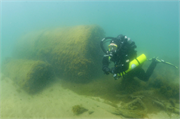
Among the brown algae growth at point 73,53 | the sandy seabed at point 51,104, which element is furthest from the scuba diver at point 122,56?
the brown algae growth at point 73,53

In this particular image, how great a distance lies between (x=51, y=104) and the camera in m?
4.64

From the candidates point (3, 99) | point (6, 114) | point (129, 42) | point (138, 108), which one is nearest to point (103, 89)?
point (138, 108)

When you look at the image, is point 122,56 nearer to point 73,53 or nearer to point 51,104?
point 73,53

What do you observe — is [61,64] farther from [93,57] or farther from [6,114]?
[6,114]

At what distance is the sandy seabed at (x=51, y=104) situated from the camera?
3.70 m

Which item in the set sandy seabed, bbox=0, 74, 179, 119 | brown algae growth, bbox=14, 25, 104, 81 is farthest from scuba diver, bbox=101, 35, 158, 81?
brown algae growth, bbox=14, 25, 104, 81

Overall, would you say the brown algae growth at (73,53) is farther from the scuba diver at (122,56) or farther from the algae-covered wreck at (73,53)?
the scuba diver at (122,56)

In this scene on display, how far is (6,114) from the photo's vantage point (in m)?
4.43

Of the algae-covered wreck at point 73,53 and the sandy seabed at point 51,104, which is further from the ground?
the algae-covered wreck at point 73,53

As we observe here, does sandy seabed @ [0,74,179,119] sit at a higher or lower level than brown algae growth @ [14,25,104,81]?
lower

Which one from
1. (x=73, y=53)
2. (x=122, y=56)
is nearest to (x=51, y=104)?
(x=73, y=53)

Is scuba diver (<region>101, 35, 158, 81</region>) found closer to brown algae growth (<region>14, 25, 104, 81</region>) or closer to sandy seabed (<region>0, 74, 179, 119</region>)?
sandy seabed (<region>0, 74, 179, 119</region>)

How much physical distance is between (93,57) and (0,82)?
7707mm

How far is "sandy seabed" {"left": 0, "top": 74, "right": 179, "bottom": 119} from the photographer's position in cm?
370
